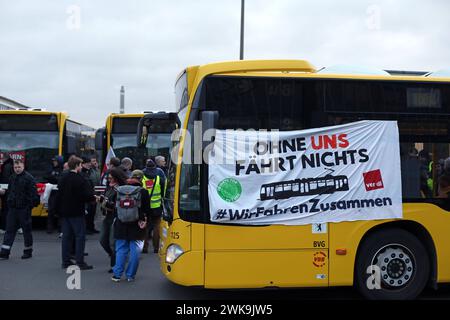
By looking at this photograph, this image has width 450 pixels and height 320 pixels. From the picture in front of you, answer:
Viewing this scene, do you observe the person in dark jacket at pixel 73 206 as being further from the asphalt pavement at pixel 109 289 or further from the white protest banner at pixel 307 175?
the white protest banner at pixel 307 175

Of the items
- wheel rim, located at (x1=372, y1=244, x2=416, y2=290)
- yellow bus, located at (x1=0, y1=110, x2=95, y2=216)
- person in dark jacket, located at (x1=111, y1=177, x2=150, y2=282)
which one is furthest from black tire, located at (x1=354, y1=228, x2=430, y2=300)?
yellow bus, located at (x1=0, y1=110, x2=95, y2=216)

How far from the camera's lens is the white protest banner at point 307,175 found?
6836 mm

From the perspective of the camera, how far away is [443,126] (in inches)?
287

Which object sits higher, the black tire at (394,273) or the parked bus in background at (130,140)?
the parked bus in background at (130,140)

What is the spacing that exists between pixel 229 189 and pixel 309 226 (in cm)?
111

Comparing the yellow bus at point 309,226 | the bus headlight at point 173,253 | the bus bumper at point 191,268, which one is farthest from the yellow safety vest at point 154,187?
the bus bumper at point 191,268

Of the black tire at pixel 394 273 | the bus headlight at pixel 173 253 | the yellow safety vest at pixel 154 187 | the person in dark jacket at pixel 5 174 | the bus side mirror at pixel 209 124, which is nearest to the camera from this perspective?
the bus side mirror at pixel 209 124

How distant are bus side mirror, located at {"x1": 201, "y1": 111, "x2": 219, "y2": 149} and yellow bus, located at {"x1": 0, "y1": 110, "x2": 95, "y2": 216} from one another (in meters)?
8.28

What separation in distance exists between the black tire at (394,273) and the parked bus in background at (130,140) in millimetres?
9182

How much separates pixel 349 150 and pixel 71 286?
4.45m

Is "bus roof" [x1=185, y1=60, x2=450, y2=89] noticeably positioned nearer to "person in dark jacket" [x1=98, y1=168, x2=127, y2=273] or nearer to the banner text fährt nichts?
the banner text fährt nichts

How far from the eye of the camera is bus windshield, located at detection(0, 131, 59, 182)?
13.9 meters

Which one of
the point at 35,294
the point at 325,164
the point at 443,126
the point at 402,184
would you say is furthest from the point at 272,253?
the point at 35,294

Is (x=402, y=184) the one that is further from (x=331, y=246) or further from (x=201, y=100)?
(x=201, y=100)
